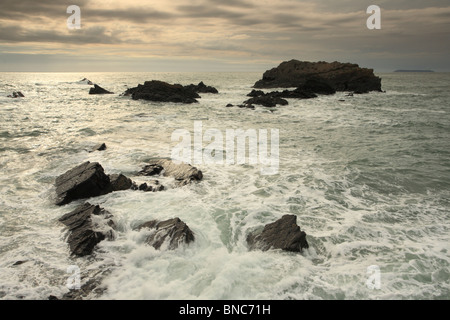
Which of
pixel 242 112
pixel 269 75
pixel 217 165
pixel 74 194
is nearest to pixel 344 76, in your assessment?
pixel 269 75

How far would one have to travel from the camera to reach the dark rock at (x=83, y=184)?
28.0 ft

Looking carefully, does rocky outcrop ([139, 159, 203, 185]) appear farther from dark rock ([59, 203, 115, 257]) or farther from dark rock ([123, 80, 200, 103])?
dark rock ([123, 80, 200, 103])

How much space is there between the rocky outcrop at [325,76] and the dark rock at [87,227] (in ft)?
167

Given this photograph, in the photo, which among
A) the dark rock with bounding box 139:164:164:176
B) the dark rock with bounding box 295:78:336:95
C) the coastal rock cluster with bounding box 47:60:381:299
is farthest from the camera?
the dark rock with bounding box 295:78:336:95

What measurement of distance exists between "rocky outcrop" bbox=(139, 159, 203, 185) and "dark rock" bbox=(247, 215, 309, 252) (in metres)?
3.94

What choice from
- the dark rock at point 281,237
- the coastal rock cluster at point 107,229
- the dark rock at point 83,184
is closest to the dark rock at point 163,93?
the dark rock at point 83,184

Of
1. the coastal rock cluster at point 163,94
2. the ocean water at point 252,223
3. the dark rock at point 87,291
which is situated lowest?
the dark rock at point 87,291

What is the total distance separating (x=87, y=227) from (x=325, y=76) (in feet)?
216

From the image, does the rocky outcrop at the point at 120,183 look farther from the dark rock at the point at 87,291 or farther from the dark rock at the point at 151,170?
the dark rock at the point at 87,291

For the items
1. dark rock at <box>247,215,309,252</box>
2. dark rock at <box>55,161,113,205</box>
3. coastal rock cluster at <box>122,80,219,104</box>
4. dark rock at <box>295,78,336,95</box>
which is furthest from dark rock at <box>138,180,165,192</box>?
dark rock at <box>295,78,336,95</box>

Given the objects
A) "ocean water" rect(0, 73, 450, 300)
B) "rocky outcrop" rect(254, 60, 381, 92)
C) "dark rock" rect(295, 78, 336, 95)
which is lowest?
"ocean water" rect(0, 73, 450, 300)

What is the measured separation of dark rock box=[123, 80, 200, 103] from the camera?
37656 millimetres

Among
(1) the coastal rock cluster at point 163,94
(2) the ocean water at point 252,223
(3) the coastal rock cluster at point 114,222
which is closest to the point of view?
(2) the ocean water at point 252,223
